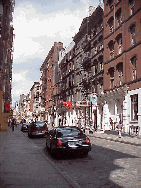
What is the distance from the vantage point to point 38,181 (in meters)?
7.06

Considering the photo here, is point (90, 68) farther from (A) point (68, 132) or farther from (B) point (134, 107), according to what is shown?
(A) point (68, 132)

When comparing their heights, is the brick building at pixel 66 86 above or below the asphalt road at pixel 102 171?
above

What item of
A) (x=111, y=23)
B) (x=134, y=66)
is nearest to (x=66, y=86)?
(x=111, y=23)

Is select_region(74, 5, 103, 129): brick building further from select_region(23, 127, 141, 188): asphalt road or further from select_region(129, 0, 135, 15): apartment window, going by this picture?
select_region(23, 127, 141, 188): asphalt road

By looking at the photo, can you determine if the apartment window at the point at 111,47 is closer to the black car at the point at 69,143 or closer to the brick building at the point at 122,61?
the brick building at the point at 122,61

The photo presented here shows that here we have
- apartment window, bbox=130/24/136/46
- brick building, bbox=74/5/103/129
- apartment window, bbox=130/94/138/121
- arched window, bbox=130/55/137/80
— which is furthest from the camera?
brick building, bbox=74/5/103/129

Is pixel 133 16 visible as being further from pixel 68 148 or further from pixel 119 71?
pixel 68 148

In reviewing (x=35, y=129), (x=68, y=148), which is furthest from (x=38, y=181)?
(x=35, y=129)

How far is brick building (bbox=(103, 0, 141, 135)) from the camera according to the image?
2592cm

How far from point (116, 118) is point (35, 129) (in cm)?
1128

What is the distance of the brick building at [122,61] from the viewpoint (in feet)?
85.0

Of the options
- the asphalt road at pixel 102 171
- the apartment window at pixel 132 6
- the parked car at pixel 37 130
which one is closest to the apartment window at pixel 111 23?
the apartment window at pixel 132 6

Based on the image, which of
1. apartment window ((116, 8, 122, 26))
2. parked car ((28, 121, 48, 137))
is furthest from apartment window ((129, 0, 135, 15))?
parked car ((28, 121, 48, 137))

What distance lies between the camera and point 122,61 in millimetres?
28828
